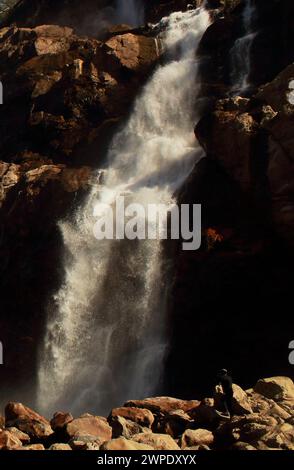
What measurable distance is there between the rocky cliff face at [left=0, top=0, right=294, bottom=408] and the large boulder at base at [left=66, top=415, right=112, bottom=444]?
8824mm

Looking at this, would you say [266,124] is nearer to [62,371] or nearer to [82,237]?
[82,237]

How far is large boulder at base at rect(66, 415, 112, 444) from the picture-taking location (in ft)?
58.1

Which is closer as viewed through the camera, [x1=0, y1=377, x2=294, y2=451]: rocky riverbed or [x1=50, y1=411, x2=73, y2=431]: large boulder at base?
[x1=0, y1=377, x2=294, y2=451]: rocky riverbed

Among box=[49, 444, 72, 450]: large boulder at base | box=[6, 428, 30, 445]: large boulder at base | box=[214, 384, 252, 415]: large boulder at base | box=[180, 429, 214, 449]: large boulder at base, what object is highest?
box=[214, 384, 252, 415]: large boulder at base

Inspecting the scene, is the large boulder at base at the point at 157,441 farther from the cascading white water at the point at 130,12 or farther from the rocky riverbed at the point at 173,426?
the cascading white water at the point at 130,12

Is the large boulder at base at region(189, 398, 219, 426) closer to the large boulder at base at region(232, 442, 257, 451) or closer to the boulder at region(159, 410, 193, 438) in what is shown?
the boulder at region(159, 410, 193, 438)

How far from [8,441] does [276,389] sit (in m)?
8.80

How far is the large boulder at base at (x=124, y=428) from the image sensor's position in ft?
58.2

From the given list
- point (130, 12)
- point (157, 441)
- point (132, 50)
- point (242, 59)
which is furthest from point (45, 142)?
point (157, 441)

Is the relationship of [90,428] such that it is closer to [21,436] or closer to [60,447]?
[21,436]

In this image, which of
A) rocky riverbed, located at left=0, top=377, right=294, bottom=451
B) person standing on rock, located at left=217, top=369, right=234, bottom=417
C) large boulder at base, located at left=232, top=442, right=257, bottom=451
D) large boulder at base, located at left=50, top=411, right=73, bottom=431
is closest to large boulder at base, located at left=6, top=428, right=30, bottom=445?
rocky riverbed, located at left=0, top=377, right=294, bottom=451

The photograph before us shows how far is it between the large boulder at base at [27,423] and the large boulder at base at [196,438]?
4.97 m

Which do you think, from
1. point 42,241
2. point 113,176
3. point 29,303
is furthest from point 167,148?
point 29,303

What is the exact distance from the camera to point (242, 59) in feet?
125
